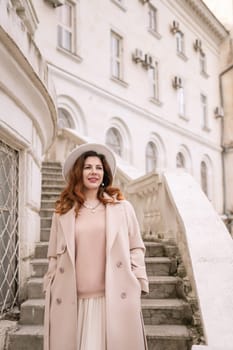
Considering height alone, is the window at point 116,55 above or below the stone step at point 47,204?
above

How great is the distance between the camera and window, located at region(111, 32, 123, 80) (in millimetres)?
13930

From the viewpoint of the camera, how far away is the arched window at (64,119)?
11.4 m

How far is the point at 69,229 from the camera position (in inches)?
100

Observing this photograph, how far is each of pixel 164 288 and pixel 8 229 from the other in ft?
5.27

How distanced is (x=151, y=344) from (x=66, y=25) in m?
10.3

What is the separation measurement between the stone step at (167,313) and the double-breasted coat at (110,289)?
1.31 m

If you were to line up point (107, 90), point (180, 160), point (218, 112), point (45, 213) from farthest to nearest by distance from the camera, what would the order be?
point (218, 112), point (180, 160), point (107, 90), point (45, 213)

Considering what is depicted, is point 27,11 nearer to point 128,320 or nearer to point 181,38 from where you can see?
point 128,320

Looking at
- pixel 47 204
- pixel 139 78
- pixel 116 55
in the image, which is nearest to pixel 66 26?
pixel 116 55

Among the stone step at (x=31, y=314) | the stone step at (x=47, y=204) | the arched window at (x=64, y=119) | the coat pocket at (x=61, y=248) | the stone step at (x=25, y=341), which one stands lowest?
the stone step at (x=25, y=341)

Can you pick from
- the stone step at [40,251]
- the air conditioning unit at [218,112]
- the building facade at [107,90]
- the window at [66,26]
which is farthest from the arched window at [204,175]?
the stone step at [40,251]

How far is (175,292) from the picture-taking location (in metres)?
4.22

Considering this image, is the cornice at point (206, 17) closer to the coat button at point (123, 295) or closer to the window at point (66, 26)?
the window at point (66, 26)

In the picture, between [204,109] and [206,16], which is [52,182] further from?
[206,16]
